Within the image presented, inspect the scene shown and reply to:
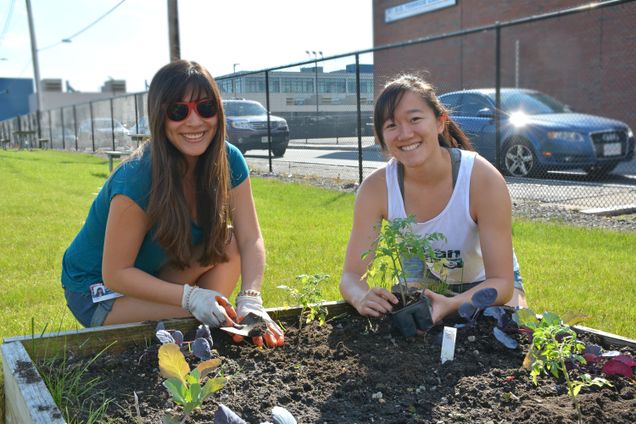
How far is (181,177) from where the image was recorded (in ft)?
8.52

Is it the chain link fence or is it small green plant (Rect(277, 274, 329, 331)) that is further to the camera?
the chain link fence

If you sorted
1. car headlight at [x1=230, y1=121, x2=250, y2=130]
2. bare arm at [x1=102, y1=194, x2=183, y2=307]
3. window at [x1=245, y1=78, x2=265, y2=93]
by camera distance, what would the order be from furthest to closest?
car headlight at [x1=230, y1=121, x2=250, y2=130]
window at [x1=245, y1=78, x2=265, y2=93]
bare arm at [x1=102, y1=194, x2=183, y2=307]

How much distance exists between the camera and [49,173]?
536 inches

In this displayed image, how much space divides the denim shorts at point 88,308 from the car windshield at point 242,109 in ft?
38.2

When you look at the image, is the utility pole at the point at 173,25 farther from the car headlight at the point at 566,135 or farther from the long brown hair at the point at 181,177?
the long brown hair at the point at 181,177

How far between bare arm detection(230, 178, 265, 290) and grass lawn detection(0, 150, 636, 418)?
0.83m

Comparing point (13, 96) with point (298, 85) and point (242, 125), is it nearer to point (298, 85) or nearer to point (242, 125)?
point (242, 125)

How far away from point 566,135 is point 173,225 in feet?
26.1

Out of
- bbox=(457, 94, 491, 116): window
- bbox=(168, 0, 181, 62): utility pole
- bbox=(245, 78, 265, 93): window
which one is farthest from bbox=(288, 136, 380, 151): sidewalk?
bbox=(168, 0, 181, 62): utility pole

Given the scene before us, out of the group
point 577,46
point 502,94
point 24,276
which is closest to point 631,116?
point 577,46

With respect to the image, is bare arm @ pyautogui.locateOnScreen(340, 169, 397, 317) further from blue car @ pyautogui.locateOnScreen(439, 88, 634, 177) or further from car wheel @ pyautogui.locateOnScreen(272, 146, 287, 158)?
car wheel @ pyautogui.locateOnScreen(272, 146, 287, 158)

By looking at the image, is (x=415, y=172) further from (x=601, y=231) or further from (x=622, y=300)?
(x=601, y=231)

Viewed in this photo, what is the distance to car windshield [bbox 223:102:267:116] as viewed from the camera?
561 inches

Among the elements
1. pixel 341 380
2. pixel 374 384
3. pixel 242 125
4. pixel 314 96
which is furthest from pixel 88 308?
pixel 242 125
